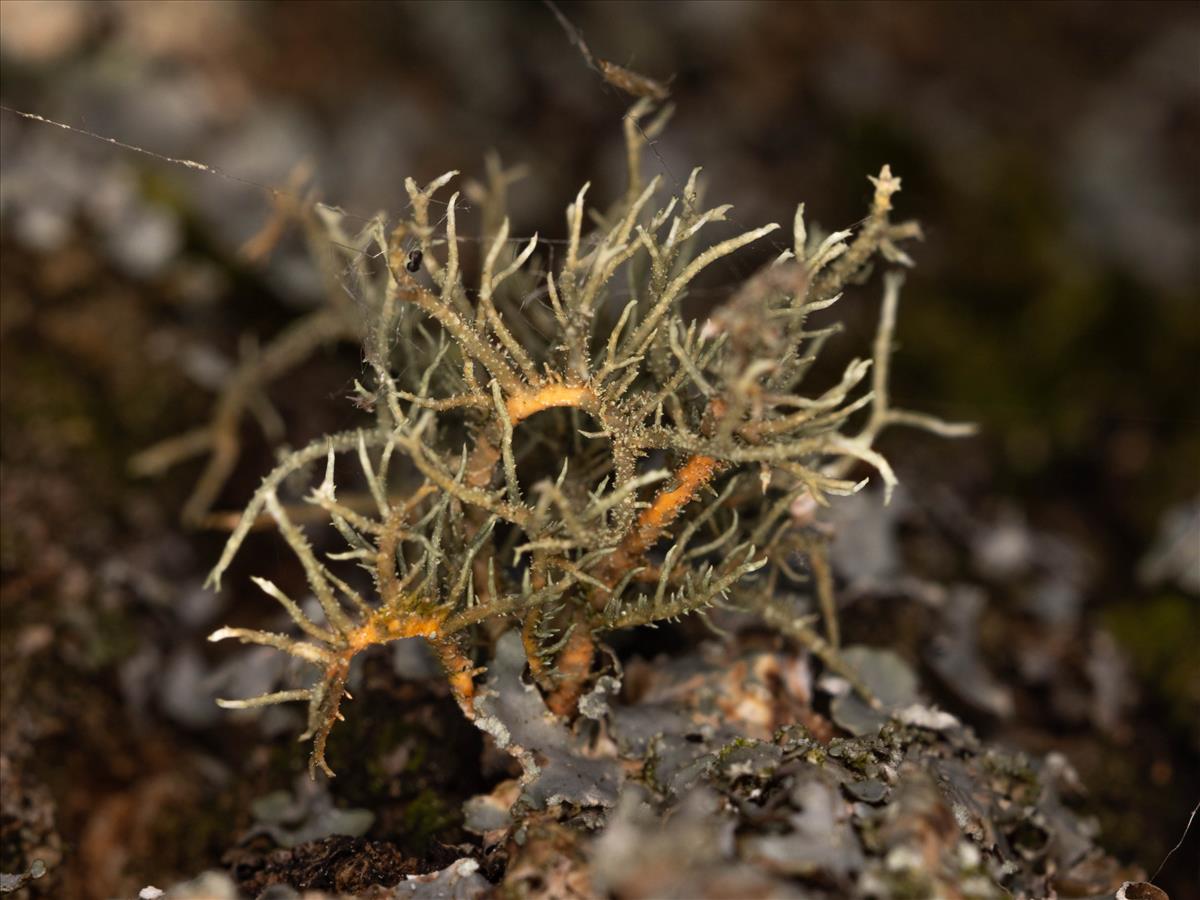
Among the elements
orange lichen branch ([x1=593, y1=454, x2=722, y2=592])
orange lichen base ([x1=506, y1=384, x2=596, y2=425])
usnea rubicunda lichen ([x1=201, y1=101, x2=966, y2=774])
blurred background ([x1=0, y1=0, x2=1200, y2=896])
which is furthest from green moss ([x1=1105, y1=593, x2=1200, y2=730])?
orange lichen base ([x1=506, y1=384, x2=596, y2=425])

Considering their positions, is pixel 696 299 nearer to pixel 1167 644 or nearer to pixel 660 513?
pixel 660 513

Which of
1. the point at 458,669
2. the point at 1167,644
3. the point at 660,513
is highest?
the point at 1167,644

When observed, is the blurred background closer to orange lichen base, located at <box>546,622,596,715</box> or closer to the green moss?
the green moss

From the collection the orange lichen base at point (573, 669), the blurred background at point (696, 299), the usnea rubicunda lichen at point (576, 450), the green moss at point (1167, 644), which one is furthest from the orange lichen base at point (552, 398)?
the green moss at point (1167, 644)

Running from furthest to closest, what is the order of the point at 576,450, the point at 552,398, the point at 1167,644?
the point at 1167,644 < the point at 576,450 < the point at 552,398

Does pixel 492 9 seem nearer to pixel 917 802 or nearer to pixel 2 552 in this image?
pixel 2 552

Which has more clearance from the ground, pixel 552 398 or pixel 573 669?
pixel 552 398

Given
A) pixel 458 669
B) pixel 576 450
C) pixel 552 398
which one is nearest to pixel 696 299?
pixel 576 450

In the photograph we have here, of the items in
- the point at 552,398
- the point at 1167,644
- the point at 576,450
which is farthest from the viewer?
the point at 1167,644
